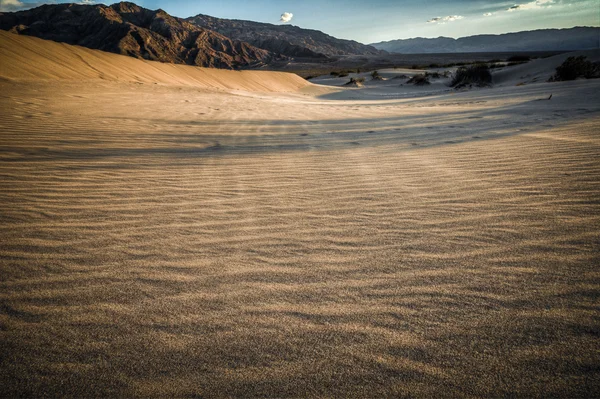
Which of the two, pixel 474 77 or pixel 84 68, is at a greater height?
pixel 474 77

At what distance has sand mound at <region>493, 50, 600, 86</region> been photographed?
621 inches

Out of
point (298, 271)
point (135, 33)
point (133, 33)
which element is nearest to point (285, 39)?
point (135, 33)

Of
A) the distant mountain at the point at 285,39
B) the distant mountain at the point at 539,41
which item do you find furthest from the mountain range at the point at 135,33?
the distant mountain at the point at 539,41

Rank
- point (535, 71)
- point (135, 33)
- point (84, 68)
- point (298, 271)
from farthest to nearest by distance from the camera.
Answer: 1. point (135, 33)
2. point (535, 71)
3. point (84, 68)
4. point (298, 271)

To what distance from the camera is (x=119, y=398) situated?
1.11 metres

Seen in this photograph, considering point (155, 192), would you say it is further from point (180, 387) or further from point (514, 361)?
point (514, 361)

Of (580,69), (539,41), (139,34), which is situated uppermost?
(539,41)

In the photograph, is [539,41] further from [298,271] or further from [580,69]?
[298,271]

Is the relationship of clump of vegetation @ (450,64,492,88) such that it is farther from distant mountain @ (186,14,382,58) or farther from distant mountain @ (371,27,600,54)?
distant mountain @ (371,27,600,54)

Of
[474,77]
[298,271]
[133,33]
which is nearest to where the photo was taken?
[298,271]

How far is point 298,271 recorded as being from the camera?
1843mm

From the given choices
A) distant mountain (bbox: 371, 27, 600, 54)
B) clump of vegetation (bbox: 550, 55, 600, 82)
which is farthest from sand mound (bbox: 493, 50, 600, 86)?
distant mountain (bbox: 371, 27, 600, 54)

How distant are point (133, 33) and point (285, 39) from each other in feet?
229

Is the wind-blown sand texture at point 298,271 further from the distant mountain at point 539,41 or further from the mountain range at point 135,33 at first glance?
the distant mountain at point 539,41
